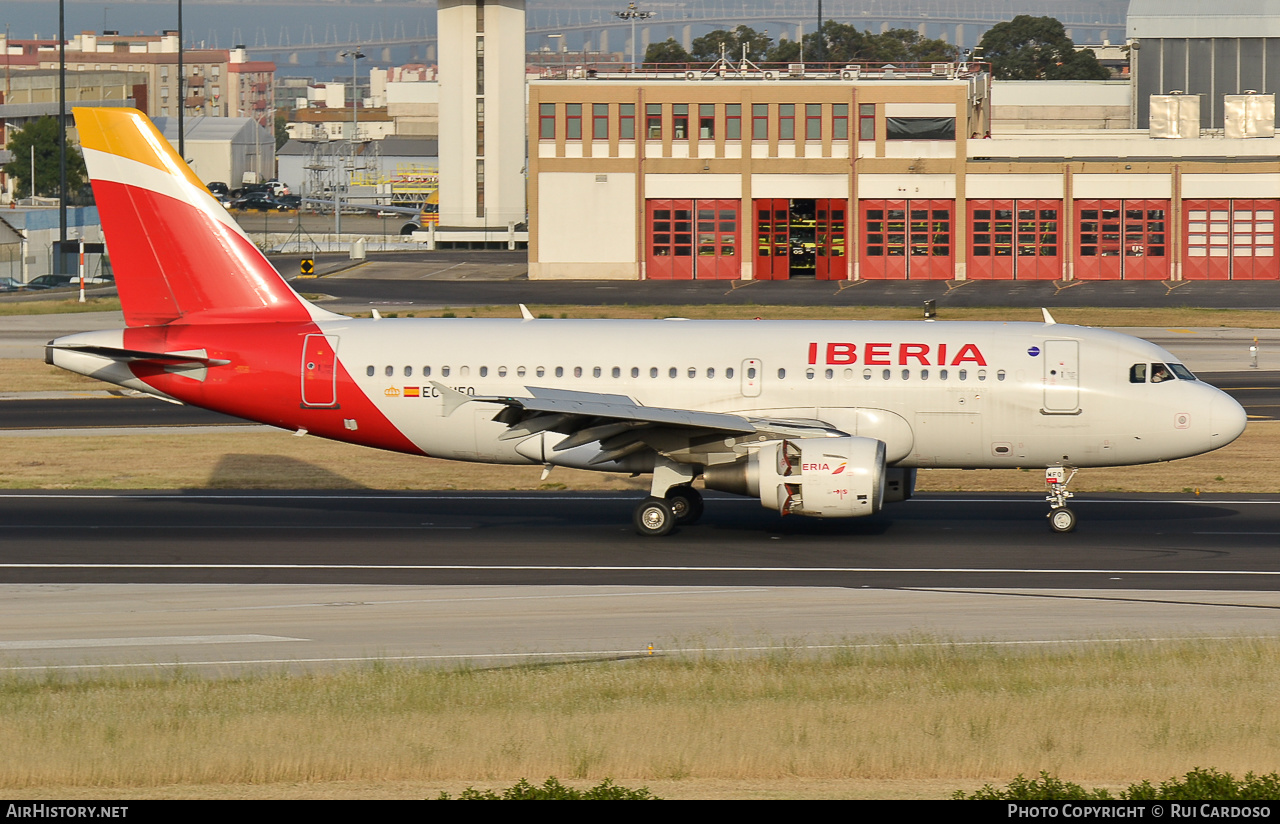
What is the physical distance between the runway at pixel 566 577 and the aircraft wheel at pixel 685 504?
0.39 metres

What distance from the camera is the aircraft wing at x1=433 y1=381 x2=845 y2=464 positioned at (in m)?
27.8

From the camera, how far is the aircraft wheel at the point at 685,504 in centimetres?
3022

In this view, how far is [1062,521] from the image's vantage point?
29.9 metres

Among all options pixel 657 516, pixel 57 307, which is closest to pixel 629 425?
pixel 657 516

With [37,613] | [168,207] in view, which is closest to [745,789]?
[37,613]

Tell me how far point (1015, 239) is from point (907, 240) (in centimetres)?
642

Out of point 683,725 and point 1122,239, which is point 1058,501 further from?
point 1122,239

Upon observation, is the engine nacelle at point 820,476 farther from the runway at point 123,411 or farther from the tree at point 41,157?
the tree at point 41,157

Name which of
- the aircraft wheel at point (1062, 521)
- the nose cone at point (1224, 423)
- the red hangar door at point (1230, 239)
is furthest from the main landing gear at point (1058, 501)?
the red hangar door at point (1230, 239)

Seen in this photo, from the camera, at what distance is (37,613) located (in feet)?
75.6

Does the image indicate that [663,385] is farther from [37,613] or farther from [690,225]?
[690,225]

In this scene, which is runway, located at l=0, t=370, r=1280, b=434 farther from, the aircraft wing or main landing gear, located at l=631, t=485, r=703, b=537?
main landing gear, located at l=631, t=485, r=703, b=537
